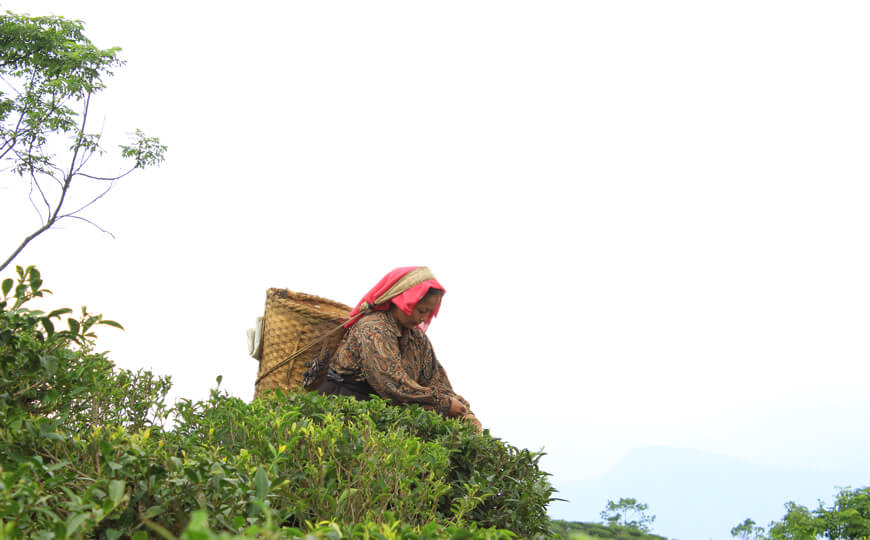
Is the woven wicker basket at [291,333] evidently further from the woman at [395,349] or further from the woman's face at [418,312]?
the woman's face at [418,312]

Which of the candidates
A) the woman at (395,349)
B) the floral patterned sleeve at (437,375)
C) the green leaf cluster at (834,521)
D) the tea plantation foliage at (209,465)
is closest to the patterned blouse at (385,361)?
the woman at (395,349)

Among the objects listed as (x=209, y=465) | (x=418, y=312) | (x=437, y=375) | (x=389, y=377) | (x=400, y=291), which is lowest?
(x=209, y=465)

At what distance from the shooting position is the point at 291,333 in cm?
518

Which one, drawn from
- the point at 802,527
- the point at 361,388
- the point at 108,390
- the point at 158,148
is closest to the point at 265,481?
the point at 108,390

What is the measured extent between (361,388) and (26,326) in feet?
9.33

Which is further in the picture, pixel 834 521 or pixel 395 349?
pixel 834 521

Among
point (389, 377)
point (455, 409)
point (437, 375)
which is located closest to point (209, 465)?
point (389, 377)

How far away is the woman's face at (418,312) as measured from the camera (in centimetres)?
490

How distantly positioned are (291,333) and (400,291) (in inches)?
37.9

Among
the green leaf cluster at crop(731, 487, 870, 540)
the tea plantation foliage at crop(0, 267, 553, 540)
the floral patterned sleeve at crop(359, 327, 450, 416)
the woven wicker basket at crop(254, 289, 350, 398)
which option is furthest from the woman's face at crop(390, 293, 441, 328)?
the green leaf cluster at crop(731, 487, 870, 540)

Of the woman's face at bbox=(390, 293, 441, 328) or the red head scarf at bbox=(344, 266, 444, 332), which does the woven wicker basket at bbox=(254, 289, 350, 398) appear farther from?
the woman's face at bbox=(390, 293, 441, 328)

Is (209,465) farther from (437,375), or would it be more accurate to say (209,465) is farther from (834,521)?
(834,521)

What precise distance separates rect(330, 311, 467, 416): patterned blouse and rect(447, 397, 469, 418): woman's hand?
0.10 feet

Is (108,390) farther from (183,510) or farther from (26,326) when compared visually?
(183,510)
